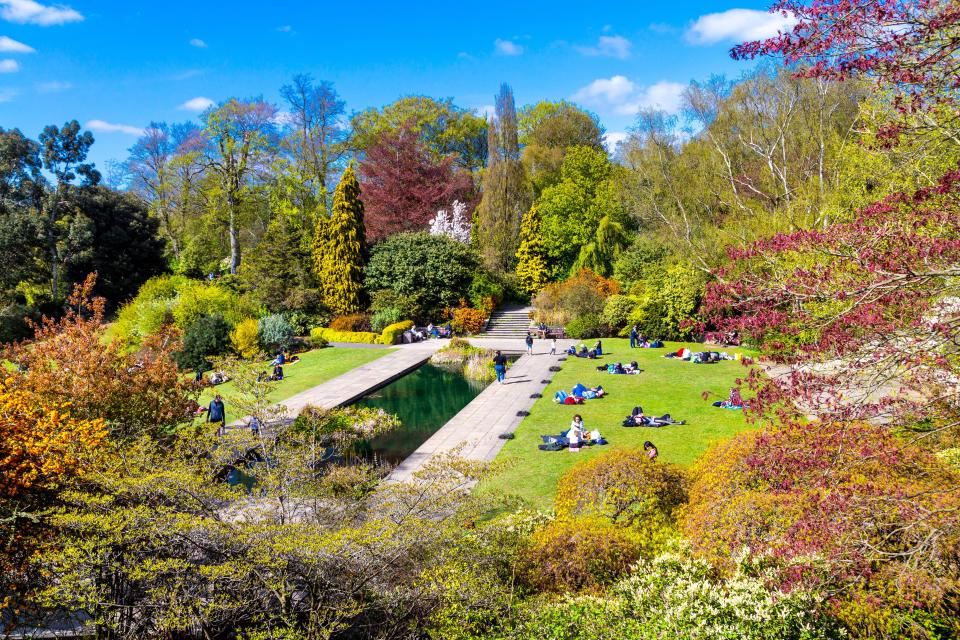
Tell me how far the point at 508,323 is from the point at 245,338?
1450 centimetres

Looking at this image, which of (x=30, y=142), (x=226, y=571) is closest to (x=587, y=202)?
(x=30, y=142)

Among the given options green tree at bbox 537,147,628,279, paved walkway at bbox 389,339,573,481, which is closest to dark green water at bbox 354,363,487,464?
paved walkway at bbox 389,339,573,481

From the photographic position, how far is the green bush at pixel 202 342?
22.9 metres

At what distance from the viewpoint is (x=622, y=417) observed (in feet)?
49.4

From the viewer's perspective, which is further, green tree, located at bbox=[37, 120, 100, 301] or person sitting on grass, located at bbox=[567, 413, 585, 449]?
green tree, located at bbox=[37, 120, 100, 301]

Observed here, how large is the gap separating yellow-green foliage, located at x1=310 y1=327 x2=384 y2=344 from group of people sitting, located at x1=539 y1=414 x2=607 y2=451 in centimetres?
1703

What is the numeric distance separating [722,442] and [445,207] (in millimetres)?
32827

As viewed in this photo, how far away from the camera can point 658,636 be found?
5254 millimetres

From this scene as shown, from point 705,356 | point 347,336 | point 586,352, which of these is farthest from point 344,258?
point 705,356

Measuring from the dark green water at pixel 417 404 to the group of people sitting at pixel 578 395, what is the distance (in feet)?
11.2

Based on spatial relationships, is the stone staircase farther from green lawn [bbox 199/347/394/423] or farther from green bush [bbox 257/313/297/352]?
green bush [bbox 257/313/297/352]

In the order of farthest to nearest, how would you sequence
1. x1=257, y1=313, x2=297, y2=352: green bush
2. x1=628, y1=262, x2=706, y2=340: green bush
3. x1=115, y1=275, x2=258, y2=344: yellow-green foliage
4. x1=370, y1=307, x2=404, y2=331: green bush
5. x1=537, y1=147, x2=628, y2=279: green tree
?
1. x1=537, y1=147, x2=628, y2=279: green tree
2. x1=370, y1=307, x2=404, y2=331: green bush
3. x1=628, y1=262, x2=706, y2=340: green bush
4. x1=257, y1=313, x2=297, y2=352: green bush
5. x1=115, y1=275, x2=258, y2=344: yellow-green foliage

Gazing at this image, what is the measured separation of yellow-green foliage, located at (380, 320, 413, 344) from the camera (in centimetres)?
2844

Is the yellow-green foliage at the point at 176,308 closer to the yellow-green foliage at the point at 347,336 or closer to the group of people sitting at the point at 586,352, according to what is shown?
the yellow-green foliage at the point at 347,336
